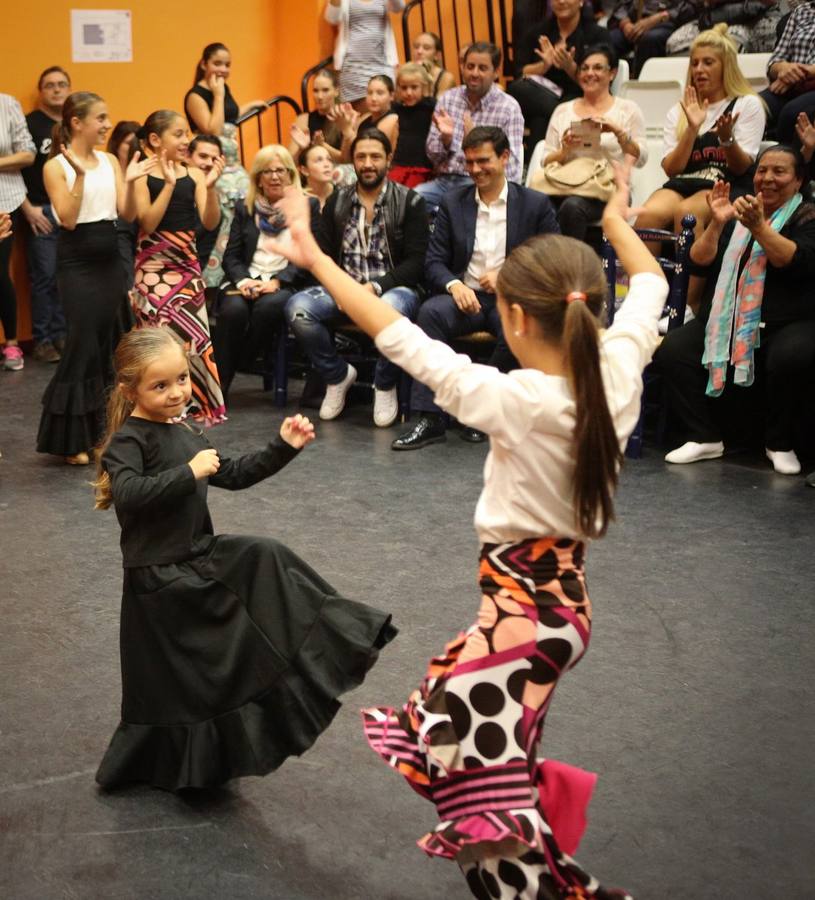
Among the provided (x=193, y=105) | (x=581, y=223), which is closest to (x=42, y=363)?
(x=193, y=105)

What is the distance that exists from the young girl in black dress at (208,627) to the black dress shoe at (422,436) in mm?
2960

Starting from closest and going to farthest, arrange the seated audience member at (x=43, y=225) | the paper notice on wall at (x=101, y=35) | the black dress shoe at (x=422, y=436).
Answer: the black dress shoe at (x=422, y=436) < the seated audience member at (x=43, y=225) < the paper notice on wall at (x=101, y=35)

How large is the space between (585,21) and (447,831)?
22.8ft

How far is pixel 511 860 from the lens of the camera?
78.0 inches

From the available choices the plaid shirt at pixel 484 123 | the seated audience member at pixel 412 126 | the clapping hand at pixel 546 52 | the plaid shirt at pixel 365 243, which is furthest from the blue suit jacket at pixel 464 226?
the clapping hand at pixel 546 52

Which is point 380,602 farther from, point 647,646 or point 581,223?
point 581,223

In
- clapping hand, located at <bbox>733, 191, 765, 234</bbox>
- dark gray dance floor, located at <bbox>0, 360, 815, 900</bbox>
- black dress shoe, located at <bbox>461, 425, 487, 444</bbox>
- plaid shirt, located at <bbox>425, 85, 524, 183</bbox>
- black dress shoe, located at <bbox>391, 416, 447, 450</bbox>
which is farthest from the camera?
plaid shirt, located at <bbox>425, 85, 524, 183</bbox>

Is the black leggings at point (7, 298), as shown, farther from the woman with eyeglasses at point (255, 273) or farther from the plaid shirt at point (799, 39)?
the plaid shirt at point (799, 39)

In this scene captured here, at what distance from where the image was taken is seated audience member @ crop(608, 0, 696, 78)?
8055 mm

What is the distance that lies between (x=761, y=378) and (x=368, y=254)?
6.65ft

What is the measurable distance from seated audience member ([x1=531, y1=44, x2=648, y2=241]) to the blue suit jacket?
72cm

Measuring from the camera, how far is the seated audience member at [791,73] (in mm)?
6691

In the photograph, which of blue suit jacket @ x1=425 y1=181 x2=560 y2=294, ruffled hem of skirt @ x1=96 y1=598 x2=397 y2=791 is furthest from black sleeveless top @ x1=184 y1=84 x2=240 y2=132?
ruffled hem of skirt @ x1=96 y1=598 x2=397 y2=791

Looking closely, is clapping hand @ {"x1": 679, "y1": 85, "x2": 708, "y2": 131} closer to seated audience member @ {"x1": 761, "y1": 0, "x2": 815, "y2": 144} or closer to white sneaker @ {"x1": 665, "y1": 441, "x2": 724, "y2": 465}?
seated audience member @ {"x1": 761, "y1": 0, "x2": 815, "y2": 144}
